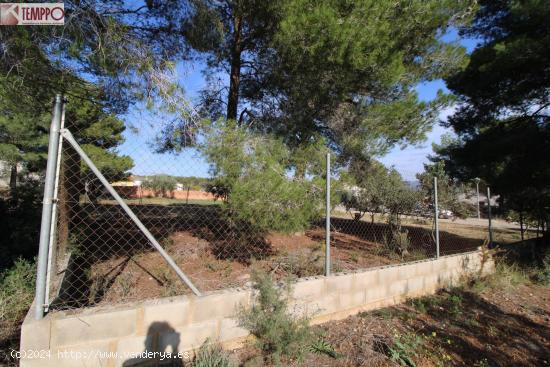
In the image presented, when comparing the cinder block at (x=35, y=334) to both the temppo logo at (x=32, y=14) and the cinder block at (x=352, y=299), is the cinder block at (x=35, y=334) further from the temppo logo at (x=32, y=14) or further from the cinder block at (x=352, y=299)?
the cinder block at (x=352, y=299)

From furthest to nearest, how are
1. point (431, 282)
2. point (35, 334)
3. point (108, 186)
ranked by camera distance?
point (431, 282), point (108, 186), point (35, 334)

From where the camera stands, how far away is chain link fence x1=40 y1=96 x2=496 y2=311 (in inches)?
131

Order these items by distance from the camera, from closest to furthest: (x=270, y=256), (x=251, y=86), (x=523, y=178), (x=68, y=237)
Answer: (x=68, y=237), (x=270, y=256), (x=251, y=86), (x=523, y=178)

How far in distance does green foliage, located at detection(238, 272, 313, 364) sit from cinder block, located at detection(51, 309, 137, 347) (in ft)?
2.97

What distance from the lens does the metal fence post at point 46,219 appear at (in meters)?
1.97

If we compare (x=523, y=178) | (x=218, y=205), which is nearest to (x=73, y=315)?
(x=218, y=205)

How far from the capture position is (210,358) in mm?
2277

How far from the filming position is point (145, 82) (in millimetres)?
3238

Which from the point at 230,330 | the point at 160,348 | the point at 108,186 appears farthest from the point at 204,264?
the point at 108,186

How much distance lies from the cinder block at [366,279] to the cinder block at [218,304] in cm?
147

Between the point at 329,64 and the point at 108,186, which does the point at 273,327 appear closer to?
the point at 108,186

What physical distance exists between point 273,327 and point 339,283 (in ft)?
3.71

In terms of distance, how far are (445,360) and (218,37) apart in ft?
17.3

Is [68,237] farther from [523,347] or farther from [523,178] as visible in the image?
[523,178]
